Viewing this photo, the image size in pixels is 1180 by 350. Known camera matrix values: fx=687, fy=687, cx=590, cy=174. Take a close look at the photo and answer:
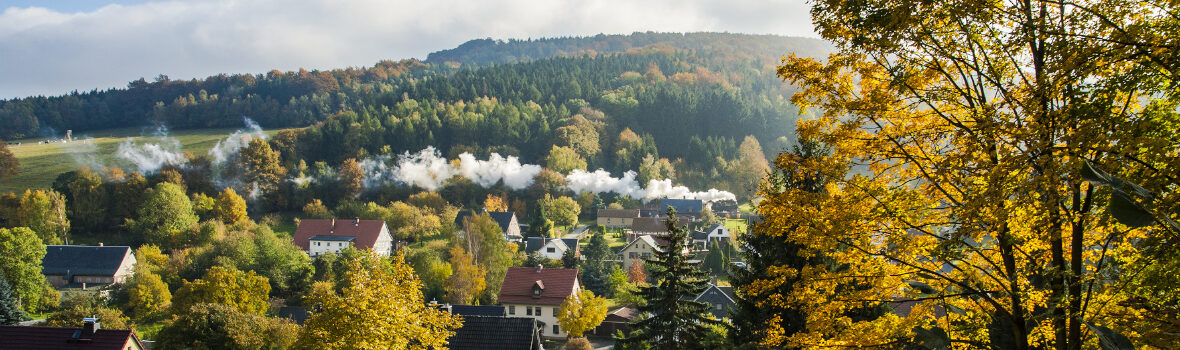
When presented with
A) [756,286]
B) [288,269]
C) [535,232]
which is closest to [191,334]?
[288,269]

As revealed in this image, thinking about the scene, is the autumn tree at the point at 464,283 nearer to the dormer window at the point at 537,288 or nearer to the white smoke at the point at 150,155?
the dormer window at the point at 537,288

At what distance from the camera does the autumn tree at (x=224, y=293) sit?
2938cm

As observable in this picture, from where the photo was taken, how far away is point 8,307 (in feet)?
103

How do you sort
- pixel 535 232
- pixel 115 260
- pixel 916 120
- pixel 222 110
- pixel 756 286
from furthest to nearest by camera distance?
pixel 222 110
pixel 535 232
pixel 115 260
pixel 756 286
pixel 916 120

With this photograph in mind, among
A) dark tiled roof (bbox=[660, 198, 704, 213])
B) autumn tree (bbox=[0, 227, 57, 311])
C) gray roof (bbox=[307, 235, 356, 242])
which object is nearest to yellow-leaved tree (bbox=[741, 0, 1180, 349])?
autumn tree (bbox=[0, 227, 57, 311])

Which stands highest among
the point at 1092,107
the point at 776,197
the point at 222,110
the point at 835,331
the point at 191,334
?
the point at 222,110

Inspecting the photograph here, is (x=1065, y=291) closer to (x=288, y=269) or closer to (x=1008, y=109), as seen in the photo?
(x=1008, y=109)

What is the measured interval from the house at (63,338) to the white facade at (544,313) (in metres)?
16.5

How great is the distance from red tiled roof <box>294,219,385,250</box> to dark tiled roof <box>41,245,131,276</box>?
11.8 metres

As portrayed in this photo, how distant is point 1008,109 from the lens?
16.1 feet

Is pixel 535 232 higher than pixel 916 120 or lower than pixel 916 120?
lower

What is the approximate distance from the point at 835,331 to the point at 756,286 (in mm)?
973

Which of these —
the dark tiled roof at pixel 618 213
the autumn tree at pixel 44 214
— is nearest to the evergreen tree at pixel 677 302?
the dark tiled roof at pixel 618 213

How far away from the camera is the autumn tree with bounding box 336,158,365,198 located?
71.6 m
